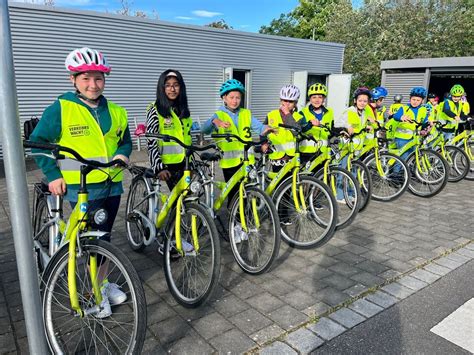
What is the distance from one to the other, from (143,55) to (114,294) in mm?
10371

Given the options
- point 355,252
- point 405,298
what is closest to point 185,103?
point 355,252

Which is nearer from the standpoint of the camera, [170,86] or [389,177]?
[170,86]

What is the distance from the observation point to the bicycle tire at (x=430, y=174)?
6.27 metres

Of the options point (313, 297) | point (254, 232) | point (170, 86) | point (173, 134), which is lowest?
point (313, 297)

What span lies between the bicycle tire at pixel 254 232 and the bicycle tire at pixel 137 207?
0.91 meters

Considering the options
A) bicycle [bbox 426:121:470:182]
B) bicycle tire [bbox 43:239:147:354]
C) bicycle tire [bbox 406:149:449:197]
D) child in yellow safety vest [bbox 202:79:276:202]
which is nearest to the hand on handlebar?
child in yellow safety vest [bbox 202:79:276:202]

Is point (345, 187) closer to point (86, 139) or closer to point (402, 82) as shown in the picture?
point (86, 139)

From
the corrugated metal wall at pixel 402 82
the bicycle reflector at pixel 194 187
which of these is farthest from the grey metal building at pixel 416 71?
the bicycle reflector at pixel 194 187

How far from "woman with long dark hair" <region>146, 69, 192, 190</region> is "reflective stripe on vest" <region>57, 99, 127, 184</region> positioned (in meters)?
0.86

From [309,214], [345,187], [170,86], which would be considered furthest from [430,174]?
[170,86]

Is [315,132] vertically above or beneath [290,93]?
beneath

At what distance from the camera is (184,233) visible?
3117 millimetres

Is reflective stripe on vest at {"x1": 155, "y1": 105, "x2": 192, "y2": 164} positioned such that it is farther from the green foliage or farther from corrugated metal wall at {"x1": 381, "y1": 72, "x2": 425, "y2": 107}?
the green foliage

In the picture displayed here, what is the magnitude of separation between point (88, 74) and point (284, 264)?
258cm
